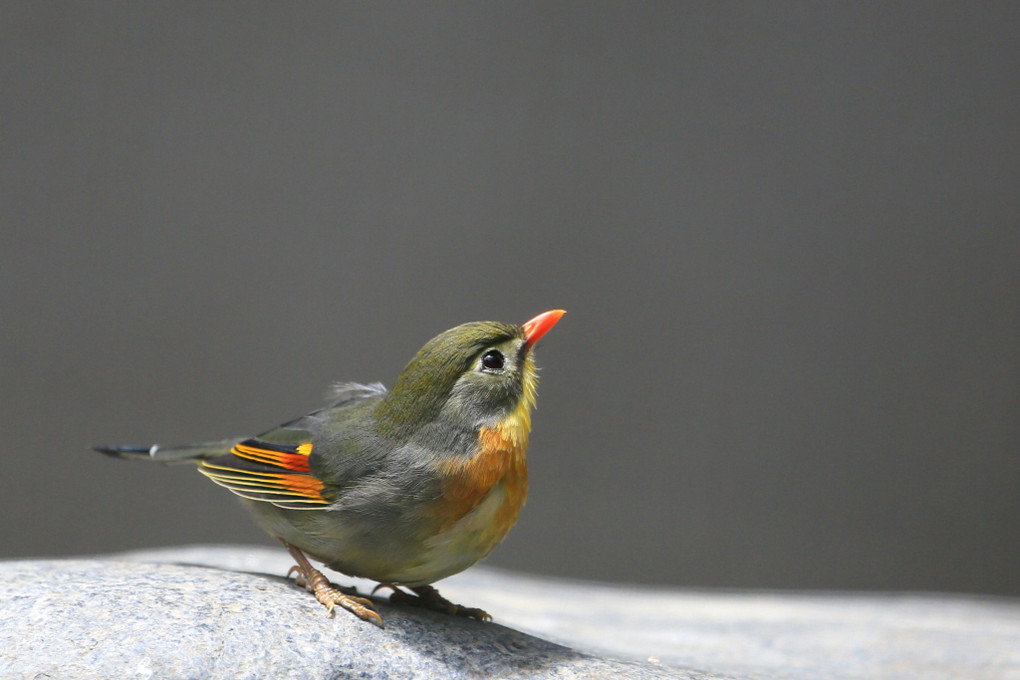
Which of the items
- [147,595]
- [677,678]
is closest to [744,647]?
[677,678]

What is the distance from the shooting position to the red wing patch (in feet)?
11.2

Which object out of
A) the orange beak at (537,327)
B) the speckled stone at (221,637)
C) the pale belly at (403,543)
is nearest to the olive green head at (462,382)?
the orange beak at (537,327)

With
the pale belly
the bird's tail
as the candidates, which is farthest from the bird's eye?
the bird's tail

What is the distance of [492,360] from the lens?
3.47m

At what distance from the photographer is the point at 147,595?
325 centimetres

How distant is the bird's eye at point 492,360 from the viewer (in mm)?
3461

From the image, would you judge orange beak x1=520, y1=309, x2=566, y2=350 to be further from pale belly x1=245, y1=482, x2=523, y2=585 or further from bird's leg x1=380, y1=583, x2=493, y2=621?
bird's leg x1=380, y1=583, x2=493, y2=621

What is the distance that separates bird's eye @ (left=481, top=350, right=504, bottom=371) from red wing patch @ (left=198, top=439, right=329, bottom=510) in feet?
2.59

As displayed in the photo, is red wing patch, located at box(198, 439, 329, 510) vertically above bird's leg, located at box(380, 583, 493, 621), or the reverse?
red wing patch, located at box(198, 439, 329, 510)

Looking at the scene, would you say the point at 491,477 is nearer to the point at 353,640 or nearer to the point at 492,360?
the point at 492,360

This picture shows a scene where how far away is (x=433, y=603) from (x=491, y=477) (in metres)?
0.79

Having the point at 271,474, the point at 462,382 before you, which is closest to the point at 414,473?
the point at 462,382

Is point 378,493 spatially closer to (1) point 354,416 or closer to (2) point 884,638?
(1) point 354,416

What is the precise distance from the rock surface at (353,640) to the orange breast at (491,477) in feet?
1.62
